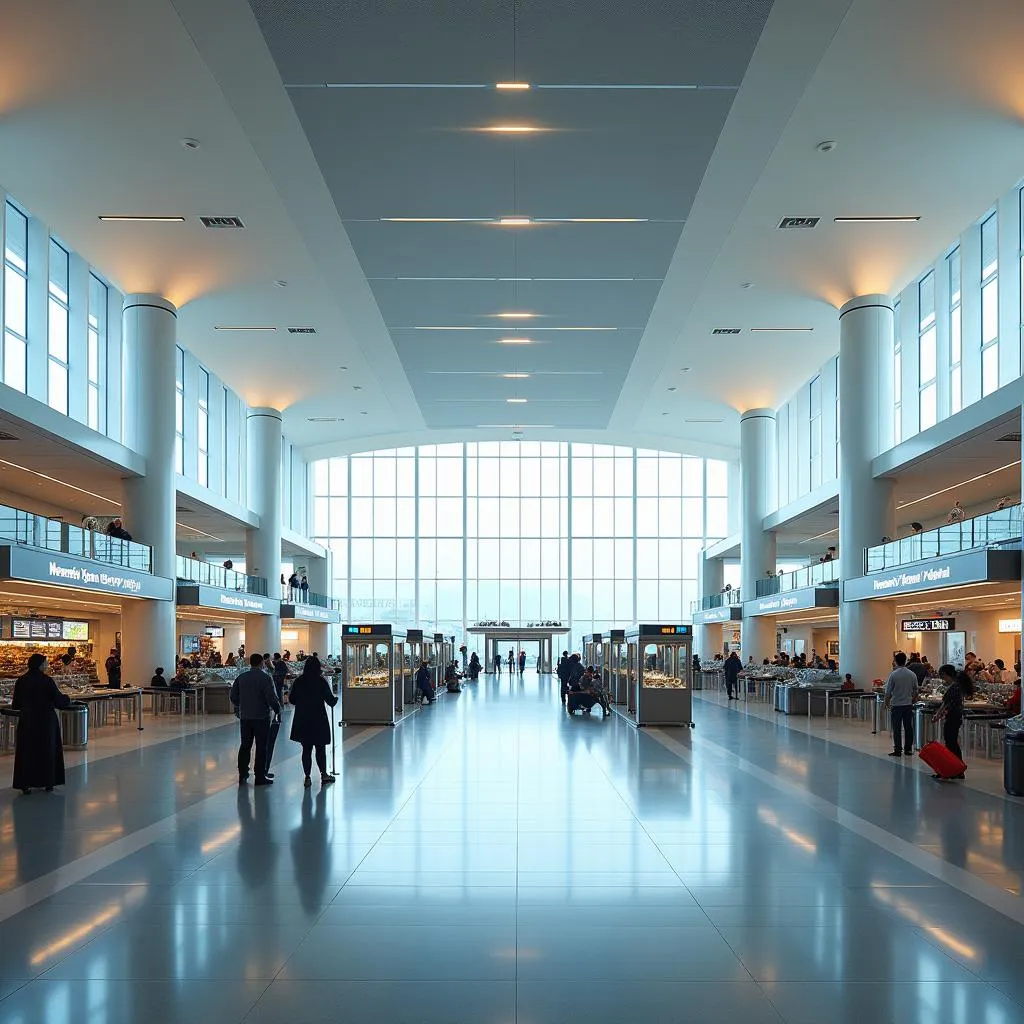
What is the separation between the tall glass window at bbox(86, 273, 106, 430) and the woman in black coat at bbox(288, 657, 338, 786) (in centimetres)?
1797

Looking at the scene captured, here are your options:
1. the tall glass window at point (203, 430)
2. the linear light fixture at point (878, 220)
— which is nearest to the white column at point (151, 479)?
the tall glass window at point (203, 430)

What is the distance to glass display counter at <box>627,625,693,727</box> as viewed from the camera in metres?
21.7

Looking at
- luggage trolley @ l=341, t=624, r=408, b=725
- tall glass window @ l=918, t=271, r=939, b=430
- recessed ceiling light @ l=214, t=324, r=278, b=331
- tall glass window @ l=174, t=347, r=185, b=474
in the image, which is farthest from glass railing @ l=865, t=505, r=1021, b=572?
tall glass window @ l=174, t=347, r=185, b=474

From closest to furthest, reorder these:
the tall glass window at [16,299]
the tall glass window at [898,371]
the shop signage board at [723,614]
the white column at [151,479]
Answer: the tall glass window at [16,299], the white column at [151,479], the tall glass window at [898,371], the shop signage board at [723,614]

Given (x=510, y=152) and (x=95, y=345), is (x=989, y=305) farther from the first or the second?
(x=95, y=345)

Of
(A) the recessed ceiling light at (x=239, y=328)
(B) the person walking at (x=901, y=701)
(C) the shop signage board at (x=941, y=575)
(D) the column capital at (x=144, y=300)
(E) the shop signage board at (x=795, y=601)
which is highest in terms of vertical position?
(A) the recessed ceiling light at (x=239, y=328)

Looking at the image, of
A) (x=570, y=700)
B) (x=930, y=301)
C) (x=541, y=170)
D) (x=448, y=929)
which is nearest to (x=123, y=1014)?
(x=448, y=929)

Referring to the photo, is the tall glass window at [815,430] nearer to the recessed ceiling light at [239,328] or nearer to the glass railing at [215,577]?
the recessed ceiling light at [239,328]

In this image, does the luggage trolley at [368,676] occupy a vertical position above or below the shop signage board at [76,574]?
below

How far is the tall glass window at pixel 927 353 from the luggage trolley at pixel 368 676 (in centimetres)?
1534

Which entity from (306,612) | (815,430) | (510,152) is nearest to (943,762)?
(510,152)

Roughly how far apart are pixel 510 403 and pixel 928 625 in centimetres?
1701

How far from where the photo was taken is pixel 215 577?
31844mm

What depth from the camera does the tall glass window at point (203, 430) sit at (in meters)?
37.9
